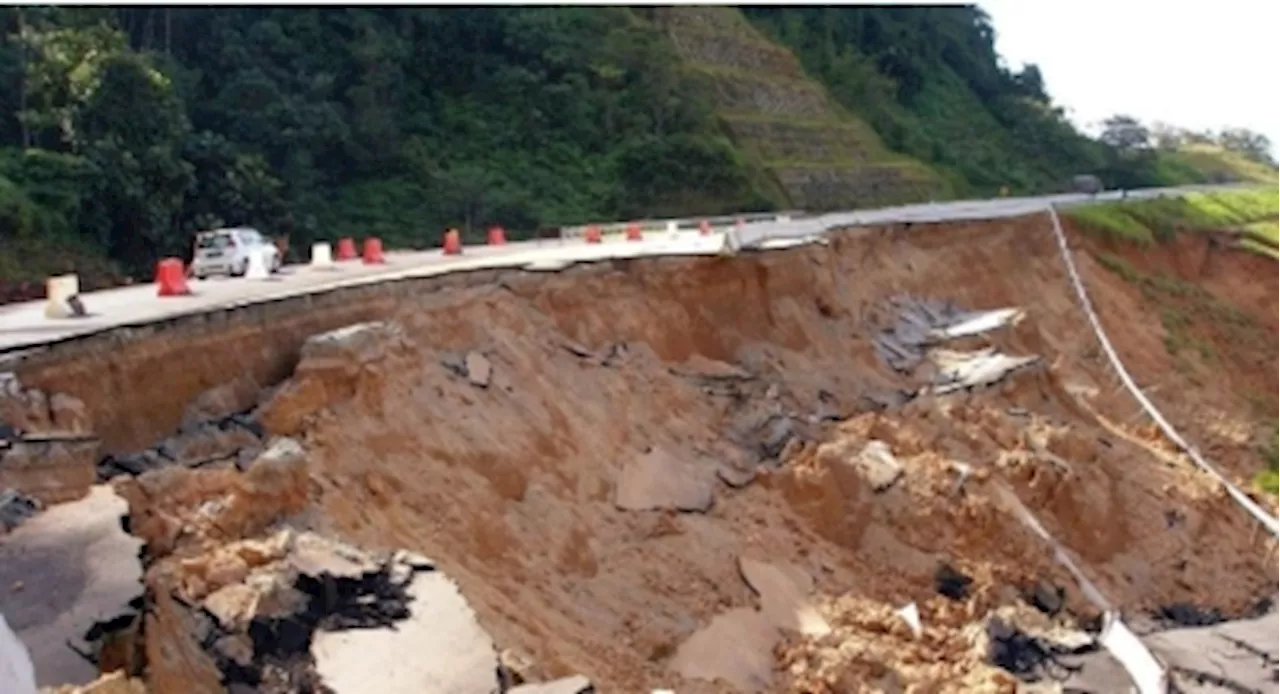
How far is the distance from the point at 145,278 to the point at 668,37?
2054cm

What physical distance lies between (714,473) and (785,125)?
28354mm

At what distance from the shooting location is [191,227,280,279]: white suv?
18203 mm

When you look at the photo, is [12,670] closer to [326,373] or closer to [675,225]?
[326,373]

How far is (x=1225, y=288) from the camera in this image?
3067 centimetres

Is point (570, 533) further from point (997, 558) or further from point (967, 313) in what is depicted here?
point (967, 313)

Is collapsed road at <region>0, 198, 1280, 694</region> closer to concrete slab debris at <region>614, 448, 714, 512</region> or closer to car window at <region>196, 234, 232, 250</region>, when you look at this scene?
concrete slab debris at <region>614, 448, 714, 512</region>

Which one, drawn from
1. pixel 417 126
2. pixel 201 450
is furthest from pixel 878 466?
pixel 417 126

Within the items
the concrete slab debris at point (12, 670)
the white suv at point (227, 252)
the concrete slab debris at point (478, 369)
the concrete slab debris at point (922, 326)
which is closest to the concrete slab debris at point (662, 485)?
the concrete slab debris at point (478, 369)

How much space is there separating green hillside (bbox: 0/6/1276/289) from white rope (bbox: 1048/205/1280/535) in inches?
365

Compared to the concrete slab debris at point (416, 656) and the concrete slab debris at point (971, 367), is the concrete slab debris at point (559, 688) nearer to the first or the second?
the concrete slab debris at point (416, 656)

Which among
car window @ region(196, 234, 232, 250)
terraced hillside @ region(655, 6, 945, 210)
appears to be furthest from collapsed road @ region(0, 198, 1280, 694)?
terraced hillside @ region(655, 6, 945, 210)

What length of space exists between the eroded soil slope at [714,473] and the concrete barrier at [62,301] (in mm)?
3049

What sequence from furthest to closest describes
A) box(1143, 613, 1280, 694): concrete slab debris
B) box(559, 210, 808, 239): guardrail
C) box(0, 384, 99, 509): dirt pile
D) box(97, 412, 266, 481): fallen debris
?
box(559, 210, 808, 239): guardrail
box(1143, 613, 1280, 694): concrete slab debris
box(97, 412, 266, 481): fallen debris
box(0, 384, 99, 509): dirt pile

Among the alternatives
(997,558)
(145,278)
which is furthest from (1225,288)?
(145,278)
